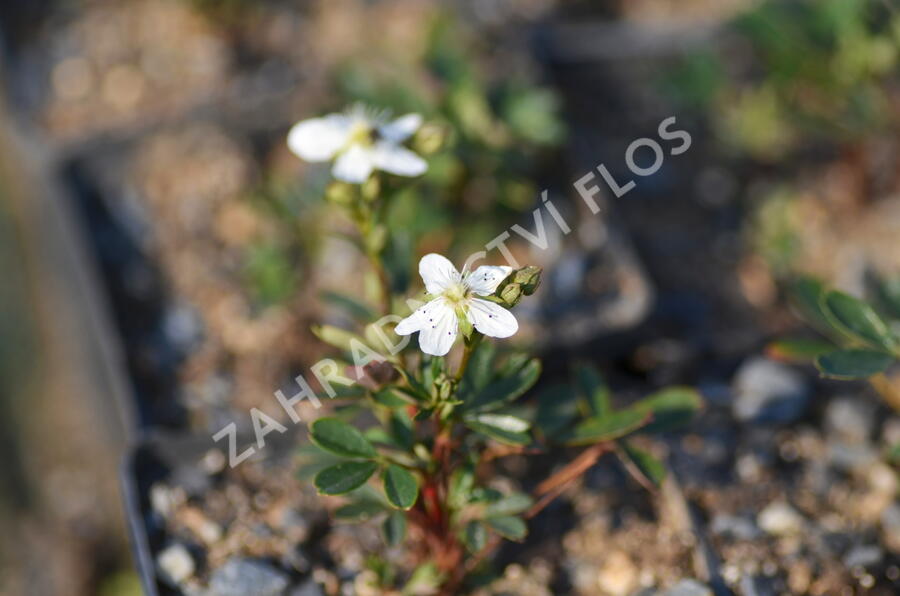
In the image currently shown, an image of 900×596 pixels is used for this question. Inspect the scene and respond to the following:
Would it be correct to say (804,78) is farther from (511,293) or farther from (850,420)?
(511,293)

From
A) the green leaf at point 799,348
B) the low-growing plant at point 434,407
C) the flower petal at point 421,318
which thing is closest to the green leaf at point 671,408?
the low-growing plant at point 434,407

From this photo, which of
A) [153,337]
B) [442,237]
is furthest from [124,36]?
[442,237]

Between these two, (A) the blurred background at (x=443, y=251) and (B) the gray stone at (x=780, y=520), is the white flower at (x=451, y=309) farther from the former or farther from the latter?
(B) the gray stone at (x=780, y=520)

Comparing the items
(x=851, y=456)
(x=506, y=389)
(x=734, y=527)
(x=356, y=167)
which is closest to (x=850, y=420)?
(x=851, y=456)

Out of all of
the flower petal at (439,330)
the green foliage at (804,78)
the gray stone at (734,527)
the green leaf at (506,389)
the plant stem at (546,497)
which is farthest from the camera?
the green foliage at (804,78)

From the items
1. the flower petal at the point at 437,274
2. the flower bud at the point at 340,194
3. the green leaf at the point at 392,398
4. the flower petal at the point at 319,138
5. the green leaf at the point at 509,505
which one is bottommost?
the green leaf at the point at 509,505

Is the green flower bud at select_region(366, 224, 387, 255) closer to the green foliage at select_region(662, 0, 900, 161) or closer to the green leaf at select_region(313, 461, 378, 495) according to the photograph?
the green leaf at select_region(313, 461, 378, 495)

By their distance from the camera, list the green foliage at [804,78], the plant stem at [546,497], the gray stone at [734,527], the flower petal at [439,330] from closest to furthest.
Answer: the flower petal at [439,330] → the plant stem at [546,497] → the gray stone at [734,527] → the green foliage at [804,78]

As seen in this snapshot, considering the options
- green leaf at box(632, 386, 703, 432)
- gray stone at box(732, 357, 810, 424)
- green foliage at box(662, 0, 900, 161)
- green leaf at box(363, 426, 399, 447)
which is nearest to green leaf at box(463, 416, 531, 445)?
green leaf at box(363, 426, 399, 447)

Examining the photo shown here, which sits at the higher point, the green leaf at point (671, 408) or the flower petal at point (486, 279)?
the flower petal at point (486, 279)
